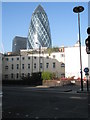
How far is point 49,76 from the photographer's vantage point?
203ft

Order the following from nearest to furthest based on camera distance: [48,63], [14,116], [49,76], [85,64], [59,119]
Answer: [59,119], [14,116], [49,76], [85,64], [48,63]

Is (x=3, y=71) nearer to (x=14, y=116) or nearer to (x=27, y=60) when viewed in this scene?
(x=27, y=60)

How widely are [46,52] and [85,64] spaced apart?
13703 mm

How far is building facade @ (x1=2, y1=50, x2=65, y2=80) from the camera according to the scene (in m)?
77.5

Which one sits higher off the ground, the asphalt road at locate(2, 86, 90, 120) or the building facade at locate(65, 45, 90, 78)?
the building facade at locate(65, 45, 90, 78)

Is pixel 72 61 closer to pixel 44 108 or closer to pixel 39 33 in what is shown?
pixel 44 108

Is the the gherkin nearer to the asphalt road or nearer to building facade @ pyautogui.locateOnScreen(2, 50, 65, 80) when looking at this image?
building facade @ pyautogui.locateOnScreen(2, 50, 65, 80)

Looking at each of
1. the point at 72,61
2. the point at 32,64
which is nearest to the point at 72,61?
the point at 72,61

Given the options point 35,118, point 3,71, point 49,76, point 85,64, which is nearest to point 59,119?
point 35,118

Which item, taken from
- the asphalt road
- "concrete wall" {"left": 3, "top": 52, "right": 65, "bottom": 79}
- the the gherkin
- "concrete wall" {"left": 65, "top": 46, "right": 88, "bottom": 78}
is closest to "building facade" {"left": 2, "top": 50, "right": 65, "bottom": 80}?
"concrete wall" {"left": 3, "top": 52, "right": 65, "bottom": 79}

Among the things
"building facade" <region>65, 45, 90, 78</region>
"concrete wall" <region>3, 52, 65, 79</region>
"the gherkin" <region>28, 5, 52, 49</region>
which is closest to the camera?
"building facade" <region>65, 45, 90, 78</region>

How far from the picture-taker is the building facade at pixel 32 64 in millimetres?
77500

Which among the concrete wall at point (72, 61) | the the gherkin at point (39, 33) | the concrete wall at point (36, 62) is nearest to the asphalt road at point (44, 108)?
the concrete wall at point (72, 61)

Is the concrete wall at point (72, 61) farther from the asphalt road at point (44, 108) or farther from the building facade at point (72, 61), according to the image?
the asphalt road at point (44, 108)
